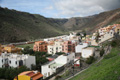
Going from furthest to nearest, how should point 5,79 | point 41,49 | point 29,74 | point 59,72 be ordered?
point 41,49 < point 5,79 < point 59,72 < point 29,74

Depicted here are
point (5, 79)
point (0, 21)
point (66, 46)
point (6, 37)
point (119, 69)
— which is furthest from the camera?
point (0, 21)

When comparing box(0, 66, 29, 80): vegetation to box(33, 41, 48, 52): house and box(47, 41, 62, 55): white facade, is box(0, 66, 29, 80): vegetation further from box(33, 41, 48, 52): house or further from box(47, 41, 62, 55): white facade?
box(33, 41, 48, 52): house

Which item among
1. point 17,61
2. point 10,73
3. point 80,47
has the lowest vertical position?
point 10,73

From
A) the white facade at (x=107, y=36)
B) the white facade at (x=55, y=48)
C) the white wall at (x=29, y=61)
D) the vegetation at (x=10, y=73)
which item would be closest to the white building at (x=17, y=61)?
the white wall at (x=29, y=61)

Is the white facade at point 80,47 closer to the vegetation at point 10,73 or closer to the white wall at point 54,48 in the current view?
the white wall at point 54,48

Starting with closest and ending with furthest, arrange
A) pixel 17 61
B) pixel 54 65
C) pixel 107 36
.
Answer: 1. pixel 54 65
2. pixel 17 61
3. pixel 107 36

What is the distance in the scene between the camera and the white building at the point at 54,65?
758 inches

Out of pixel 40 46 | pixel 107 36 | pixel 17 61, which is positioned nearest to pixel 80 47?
pixel 107 36

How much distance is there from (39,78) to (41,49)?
24.3m

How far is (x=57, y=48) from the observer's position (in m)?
36.5

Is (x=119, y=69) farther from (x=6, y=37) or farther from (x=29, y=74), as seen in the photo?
(x=6, y=37)

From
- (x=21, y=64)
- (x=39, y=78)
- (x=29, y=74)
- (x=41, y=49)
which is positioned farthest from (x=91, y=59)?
(x=41, y=49)

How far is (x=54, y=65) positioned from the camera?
21.0 m

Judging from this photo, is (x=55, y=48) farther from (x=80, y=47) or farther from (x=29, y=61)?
(x=29, y=61)
